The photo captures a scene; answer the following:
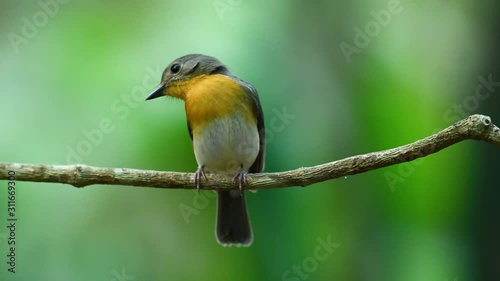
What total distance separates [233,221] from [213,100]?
68cm

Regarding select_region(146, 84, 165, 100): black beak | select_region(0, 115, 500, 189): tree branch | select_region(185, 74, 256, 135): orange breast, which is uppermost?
select_region(146, 84, 165, 100): black beak

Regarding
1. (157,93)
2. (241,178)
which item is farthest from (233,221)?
(157,93)

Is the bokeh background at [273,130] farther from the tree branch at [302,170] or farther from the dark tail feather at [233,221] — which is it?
the tree branch at [302,170]

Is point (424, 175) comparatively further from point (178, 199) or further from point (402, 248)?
point (178, 199)

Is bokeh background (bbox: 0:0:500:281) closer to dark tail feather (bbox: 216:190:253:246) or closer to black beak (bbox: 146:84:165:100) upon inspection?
dark tail feather (bbox: 216:190:253:246)

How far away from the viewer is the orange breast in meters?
2.79

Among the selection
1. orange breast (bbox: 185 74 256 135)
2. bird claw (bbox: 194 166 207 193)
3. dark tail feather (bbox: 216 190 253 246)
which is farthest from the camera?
dark tail feather (bbox: 216 190 253 246)

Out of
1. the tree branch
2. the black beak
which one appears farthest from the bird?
the tree branch

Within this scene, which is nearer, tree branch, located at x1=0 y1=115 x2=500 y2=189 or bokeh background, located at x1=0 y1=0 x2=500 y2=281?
tree branch, located at x1=0 y1=115 x2=500 y2=189

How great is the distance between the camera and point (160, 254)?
2980 mm

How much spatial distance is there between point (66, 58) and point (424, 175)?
1.86 metres

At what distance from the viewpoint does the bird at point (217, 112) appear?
2801mm

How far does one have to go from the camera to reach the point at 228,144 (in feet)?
9.21

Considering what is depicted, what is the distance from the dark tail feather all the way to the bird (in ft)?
0.85
